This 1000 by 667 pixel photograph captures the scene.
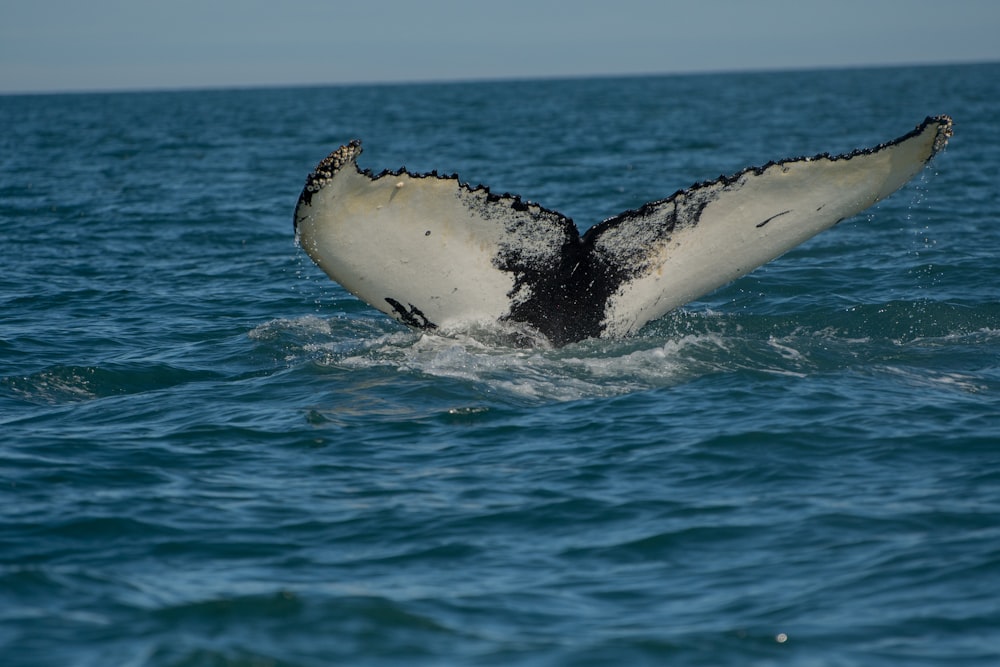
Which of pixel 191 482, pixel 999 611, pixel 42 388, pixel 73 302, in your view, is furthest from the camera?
pixel 73 302

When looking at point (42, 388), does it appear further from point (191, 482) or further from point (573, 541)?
point (573, 541)

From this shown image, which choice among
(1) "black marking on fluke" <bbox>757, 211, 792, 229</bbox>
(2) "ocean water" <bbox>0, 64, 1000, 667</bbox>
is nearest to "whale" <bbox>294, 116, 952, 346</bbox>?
(1) "black marking on fluke" <bbox>757, 211, 792, 229</bbox>

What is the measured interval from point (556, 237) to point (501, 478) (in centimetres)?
180

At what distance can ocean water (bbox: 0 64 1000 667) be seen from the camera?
17.5 ft

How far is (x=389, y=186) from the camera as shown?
7602 mm

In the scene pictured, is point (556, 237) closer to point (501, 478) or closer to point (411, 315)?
point (411, 315)

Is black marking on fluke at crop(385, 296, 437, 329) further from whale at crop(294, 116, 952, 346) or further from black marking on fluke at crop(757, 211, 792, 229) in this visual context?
black marking on fluke at crop(757, 211, 792, 229)

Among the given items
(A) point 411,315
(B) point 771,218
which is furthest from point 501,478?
(B) point 771,218

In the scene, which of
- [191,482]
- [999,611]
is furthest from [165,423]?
[999,611]

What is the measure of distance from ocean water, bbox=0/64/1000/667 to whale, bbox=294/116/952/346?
1.80 feet

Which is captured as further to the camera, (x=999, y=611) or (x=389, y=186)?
(x=389, y=186)

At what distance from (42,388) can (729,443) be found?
16.5 ft

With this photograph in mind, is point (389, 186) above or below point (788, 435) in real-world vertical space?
above

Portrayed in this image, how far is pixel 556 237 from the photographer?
Result: 825 centimetres
